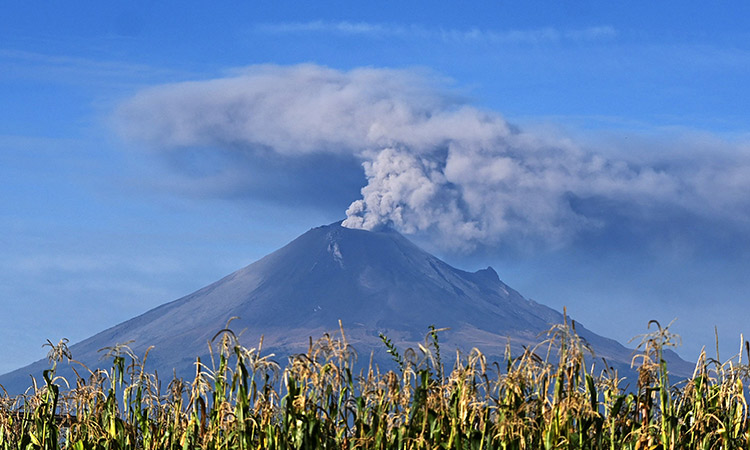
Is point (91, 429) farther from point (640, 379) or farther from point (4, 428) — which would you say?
point (640, 379)

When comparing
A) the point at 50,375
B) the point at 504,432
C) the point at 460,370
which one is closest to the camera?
the point at 504,432

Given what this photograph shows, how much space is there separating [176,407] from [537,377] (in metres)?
2.41

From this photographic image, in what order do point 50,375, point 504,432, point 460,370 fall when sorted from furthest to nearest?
point 50,375, point 460,370, point 504,432

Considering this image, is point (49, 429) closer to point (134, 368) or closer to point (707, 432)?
point (134, 368)

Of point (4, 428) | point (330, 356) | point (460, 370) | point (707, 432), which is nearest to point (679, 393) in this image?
point (707, 432)

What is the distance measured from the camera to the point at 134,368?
6395 millimetres

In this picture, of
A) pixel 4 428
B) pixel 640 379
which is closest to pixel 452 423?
pixel 640 379

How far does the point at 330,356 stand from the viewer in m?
5.73

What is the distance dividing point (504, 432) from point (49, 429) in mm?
3139

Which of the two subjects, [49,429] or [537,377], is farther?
[49,429]

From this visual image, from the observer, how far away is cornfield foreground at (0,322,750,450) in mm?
5559

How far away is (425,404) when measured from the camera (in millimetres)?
5660

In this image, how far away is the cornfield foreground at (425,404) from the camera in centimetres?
556

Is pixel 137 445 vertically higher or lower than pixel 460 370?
lower
